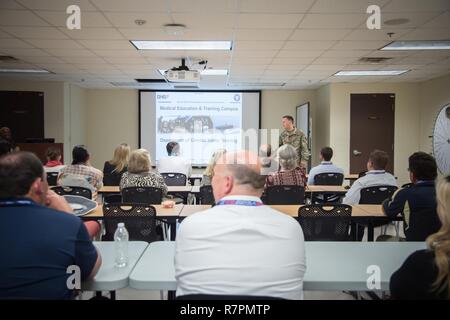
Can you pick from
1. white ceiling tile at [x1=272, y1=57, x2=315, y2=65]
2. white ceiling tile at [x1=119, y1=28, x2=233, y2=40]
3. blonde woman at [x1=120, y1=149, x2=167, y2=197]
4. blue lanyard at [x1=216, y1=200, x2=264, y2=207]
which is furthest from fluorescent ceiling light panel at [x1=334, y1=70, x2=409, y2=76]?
blue lanyard at [x1=216, y1=200, x2=264, y2=207]

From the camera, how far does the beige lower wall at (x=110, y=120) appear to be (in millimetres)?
10734

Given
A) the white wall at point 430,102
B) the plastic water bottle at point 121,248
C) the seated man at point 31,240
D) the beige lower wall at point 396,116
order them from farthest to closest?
1. the beige lower wall at point 396,116
2. the white wall at point 430,102
3. the plastic water bottle at point 121,248
4. the seated man at point 31,240

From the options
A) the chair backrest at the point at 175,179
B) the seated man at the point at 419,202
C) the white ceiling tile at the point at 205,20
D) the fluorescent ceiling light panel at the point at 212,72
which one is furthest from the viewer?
the fluorescent ceiling light panel at the point at 212,72

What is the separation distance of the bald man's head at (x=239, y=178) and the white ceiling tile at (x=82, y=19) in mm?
3228

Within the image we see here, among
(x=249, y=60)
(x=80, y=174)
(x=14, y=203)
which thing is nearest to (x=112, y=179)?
(x=80, y=174)

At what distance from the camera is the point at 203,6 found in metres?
4.03

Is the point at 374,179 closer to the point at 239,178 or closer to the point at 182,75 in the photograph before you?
the point at 239,178

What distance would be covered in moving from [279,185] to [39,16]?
3076 millimetres

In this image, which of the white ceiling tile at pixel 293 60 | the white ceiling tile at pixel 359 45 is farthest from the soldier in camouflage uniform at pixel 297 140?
the white ceiling tile at pixel 359 45

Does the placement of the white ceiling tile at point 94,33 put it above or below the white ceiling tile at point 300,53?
above

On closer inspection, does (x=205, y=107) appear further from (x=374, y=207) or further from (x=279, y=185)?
(x=374, y=207)

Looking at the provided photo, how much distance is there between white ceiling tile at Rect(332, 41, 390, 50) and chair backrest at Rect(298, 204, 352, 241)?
299cm

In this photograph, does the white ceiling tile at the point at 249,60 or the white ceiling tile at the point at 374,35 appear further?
the white ceiling tile at the point at 249,60

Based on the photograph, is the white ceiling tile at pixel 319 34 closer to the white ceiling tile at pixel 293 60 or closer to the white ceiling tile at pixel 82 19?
the white ceiling tile at pixel 293 60
